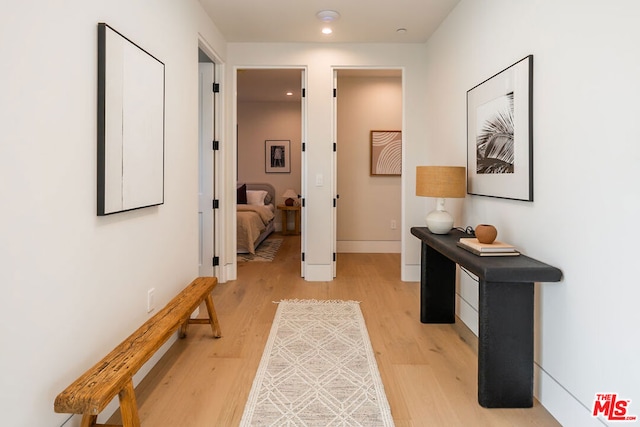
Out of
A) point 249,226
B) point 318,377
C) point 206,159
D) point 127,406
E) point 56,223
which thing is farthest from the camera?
point 249,226

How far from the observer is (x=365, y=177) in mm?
5934

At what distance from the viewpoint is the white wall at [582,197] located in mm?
1387

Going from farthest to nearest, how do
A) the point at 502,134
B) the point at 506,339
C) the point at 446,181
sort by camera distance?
the point at 446,181 → the point at 502,134 → the point at 506,339

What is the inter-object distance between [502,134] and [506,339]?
3.96ft

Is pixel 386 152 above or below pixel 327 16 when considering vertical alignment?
below

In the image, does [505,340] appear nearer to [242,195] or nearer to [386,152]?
[386,152]

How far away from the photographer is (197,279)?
2879 millimetres

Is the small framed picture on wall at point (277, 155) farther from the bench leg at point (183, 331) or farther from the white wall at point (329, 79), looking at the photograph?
the bench leg at point (183, 331)

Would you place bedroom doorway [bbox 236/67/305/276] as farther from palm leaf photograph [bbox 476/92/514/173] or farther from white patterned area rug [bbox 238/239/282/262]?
palm leaf photograph [bbox 476/92/514/173]


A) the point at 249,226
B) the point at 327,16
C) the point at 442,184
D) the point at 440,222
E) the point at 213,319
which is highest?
the point at 327,16

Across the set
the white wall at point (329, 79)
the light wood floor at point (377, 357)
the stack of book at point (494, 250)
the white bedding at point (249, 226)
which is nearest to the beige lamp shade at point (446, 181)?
the stack of book at point (494, 250)

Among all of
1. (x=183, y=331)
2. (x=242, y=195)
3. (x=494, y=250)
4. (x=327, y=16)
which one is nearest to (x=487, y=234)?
(x=494, y=250)
